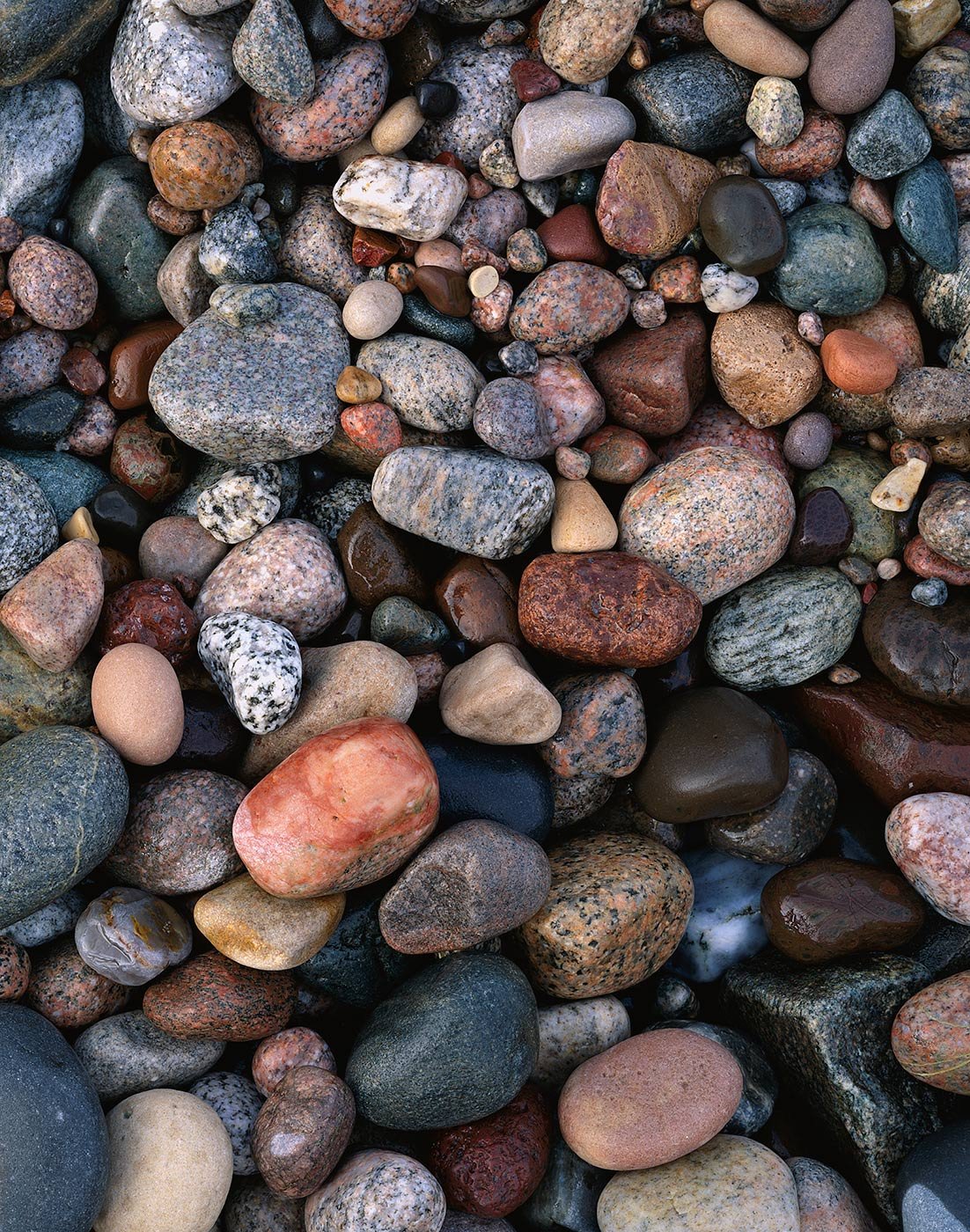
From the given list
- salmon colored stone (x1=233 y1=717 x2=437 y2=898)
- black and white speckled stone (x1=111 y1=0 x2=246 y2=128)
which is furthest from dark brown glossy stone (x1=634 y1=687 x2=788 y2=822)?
black and white speckled stone (x1=111 y1=0 x2=246 y2=128)

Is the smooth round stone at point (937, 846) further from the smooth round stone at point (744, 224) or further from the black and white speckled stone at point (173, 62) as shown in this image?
the black and white speckled stone at point (173, 62)

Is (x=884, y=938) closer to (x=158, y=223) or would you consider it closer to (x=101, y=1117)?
(x=101, y=1117)

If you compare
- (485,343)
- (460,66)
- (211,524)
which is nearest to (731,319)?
(485,343)

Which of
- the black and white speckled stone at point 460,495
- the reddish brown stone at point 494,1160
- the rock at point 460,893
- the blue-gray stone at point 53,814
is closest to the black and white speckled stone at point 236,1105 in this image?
the reddish brown stone at point 494,1160

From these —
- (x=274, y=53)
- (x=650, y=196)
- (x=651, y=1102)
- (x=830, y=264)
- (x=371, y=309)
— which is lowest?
Result: (x=651, y=1102)

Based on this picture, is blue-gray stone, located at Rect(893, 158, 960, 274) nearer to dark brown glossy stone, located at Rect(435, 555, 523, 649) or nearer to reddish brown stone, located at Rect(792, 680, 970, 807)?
reddish brown stone, located at Rect(792, 680, 970, 807)

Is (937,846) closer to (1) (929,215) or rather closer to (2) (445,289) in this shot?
(1) (929,215)

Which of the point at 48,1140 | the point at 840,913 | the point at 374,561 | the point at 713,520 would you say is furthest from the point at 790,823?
the point at 48,1140
